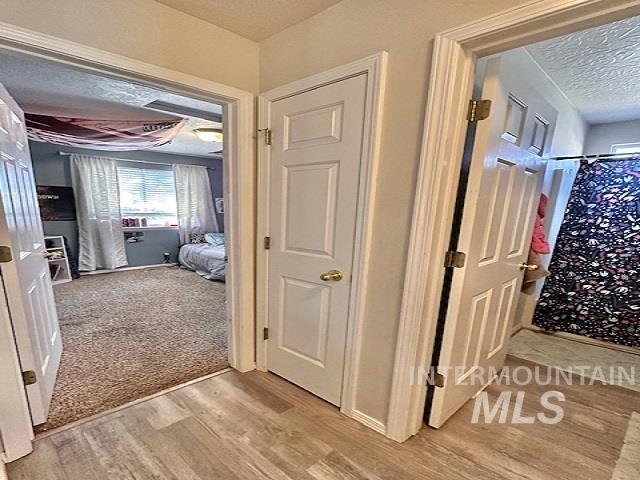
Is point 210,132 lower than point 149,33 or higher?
lower

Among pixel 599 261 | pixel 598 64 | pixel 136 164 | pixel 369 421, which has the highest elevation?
pixel 598 64

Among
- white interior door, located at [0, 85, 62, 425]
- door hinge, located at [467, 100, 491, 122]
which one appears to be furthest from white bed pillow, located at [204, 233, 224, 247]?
door hinge, located at [467, 100, 491, 122]

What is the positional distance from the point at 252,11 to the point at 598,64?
7.13 feet

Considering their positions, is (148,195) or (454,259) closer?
(454,259)

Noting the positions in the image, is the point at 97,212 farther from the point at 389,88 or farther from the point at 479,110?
the point at 479,110

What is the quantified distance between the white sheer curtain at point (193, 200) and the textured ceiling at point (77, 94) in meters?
2.54

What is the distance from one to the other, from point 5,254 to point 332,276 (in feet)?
5.05

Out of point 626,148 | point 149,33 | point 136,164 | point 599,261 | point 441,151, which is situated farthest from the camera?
point 136,164

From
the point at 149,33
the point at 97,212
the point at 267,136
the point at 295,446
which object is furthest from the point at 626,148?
the point at 97,212

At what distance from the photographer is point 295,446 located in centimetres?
149

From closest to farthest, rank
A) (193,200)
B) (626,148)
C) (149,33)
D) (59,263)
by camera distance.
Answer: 1. (149,33)
2. (626,148)
3. (59,263)
4. (193,200)

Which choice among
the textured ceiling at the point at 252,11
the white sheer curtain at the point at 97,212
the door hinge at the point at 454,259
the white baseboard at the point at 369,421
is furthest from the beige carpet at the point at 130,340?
the textured ceiling at the point at 252,11

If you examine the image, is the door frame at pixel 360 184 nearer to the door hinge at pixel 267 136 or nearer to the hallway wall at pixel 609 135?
the door hinge at pixel 267 136

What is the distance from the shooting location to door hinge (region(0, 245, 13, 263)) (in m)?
1.33
